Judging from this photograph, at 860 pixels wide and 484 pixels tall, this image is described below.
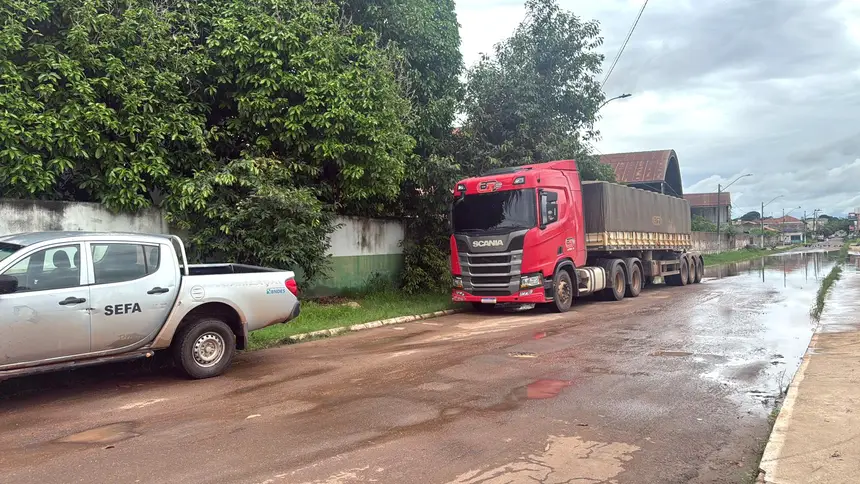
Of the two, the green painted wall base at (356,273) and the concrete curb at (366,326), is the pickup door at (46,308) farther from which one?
the green painted wall base at (356,273)

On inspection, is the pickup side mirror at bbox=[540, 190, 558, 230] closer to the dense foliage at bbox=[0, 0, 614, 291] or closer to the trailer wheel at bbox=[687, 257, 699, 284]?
the dense foliage at bbox=[0, 0, 614, 291]

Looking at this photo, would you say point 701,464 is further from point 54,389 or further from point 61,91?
point 61,91

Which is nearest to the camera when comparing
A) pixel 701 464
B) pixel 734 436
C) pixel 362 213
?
pixel 701 464

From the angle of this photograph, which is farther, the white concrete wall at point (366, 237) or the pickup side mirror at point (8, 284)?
the white concrete wall at point (366, 237)

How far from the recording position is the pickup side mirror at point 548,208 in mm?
14109

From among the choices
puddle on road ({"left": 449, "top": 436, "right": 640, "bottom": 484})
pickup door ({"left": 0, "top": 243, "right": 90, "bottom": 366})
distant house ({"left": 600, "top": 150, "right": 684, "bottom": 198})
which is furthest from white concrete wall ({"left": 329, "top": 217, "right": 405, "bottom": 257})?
distant house ({"left": 600, "top": 150, "right": 684, "bottom": 198})

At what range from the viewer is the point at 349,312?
13.8 metres

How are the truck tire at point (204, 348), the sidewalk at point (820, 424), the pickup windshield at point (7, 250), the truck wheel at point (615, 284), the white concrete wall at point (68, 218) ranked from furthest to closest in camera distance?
1. the truck wheel at point (615, 284)
2. the white concrete wall at point (68, 218)
3. the truck tire at point (204, 348)
4. the pickup windshield at point (7, 250)
5. the sidewalk at point (820, 424)

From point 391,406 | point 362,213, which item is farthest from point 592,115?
point 391,406

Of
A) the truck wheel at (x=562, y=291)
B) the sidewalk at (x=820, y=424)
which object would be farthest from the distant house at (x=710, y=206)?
the sidewalk at (x=820, y=424)

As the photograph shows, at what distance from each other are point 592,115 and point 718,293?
274 inches

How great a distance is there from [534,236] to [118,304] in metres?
9.12

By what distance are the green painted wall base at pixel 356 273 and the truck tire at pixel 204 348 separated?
260 inches

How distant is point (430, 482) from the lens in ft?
14.4
